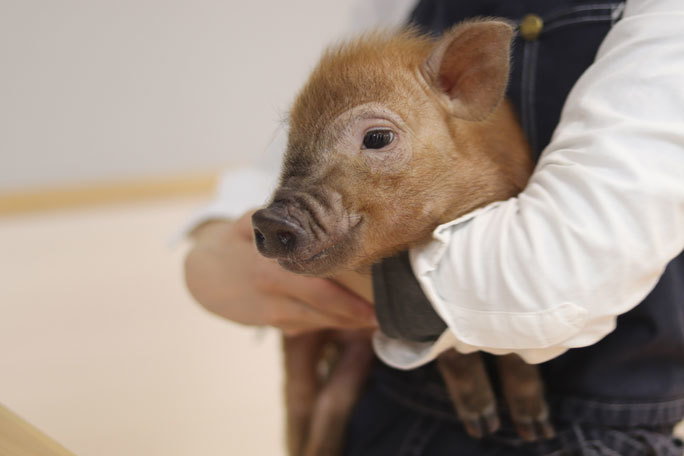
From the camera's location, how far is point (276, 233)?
2.23 feet

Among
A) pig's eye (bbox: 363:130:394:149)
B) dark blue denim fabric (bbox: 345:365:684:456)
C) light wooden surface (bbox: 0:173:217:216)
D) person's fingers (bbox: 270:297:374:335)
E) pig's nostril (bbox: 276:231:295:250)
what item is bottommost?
light wooden surface (bbox: 0:173:217:216)

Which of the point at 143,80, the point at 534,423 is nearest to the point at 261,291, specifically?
the point at 534,423

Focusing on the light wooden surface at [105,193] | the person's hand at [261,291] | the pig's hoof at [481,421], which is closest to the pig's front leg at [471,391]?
the pig's hoof at [481,421]

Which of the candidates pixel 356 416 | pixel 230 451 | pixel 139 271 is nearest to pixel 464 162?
pixel 356 416

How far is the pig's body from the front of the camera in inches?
27.8

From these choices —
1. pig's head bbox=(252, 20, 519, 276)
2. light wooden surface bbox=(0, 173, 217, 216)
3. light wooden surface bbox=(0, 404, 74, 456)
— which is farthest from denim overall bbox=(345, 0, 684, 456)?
light wooden surface bbox=(0, 173, 217, 216)

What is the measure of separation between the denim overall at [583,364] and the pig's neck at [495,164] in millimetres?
57

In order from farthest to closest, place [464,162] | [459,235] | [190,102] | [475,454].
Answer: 1. [190,102]
2. [475,454]
3. [464,162]
4. [459,235]

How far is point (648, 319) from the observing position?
2.51 ft

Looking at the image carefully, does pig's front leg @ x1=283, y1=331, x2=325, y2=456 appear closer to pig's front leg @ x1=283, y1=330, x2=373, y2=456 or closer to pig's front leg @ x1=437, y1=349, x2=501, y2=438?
pig's front leg @ x1=283, y1=330, x2=373, y2=456

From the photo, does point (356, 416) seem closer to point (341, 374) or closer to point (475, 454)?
point (341, 374)

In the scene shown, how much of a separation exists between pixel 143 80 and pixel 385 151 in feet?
7.38

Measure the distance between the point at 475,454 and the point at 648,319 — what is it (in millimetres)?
346

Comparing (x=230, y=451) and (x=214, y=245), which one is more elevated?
(x=214, y=245)
